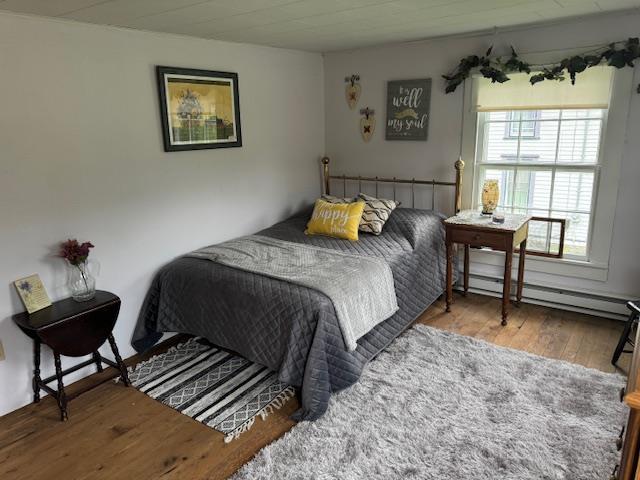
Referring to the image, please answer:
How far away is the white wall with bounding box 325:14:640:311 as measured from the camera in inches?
119

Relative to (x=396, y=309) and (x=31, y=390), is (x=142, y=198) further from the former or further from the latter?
(x=396, y=309)

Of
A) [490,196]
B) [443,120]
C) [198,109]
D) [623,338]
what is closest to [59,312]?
[198,109]

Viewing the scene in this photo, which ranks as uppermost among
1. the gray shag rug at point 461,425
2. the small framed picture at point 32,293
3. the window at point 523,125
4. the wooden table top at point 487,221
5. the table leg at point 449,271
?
the window at point 523,125

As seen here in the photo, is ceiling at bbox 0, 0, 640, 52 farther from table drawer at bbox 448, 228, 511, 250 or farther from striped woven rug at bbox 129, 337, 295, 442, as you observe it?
striped woven rug at bbox 129, 337, 295, 442

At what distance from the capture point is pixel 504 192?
3625 mm

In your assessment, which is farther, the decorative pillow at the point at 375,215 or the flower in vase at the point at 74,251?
the decorative pillow at the point at 375,215

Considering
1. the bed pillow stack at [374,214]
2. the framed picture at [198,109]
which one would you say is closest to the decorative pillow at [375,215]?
the bed pillow stack at [374,214]

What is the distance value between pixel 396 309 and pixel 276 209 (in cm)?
155

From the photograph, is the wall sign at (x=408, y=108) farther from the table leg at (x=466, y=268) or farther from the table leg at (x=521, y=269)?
the table leg at (x=521, y=269)

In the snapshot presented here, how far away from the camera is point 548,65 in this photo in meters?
3.18

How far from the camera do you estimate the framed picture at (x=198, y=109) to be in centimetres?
301

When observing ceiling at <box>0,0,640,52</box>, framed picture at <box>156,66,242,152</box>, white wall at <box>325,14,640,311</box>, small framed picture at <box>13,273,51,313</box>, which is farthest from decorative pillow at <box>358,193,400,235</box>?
→ small framed picture at <box>13,273,51,313</box>

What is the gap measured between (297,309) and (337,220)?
121 centimetres

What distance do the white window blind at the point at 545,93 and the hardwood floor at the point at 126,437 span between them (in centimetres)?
160
